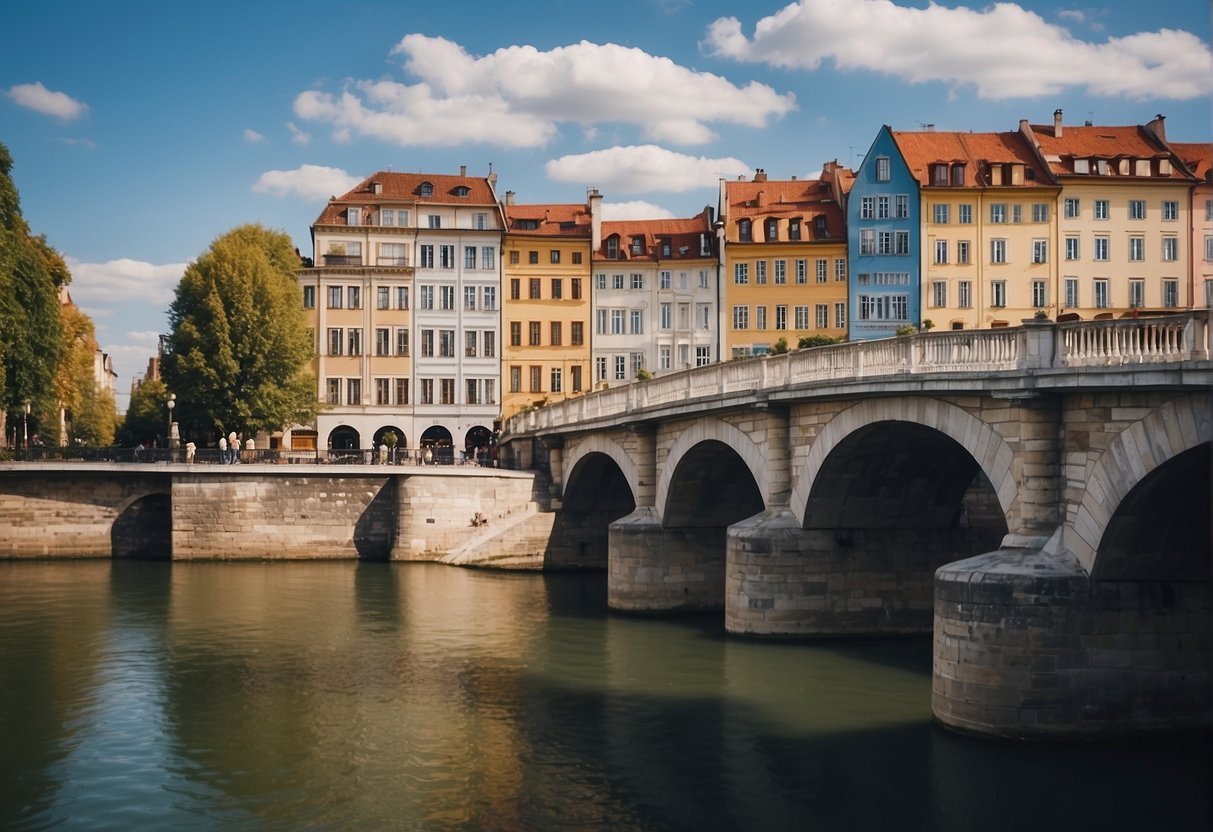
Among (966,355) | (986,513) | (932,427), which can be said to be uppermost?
(966,355)

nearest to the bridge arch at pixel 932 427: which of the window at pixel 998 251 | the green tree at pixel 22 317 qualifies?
the green tree at pixel 22 317

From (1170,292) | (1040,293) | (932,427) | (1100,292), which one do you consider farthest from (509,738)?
(1170,292)

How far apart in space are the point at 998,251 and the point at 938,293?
3664 millimetres

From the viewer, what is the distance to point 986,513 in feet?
115

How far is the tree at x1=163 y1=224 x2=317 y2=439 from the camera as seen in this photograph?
6331cm

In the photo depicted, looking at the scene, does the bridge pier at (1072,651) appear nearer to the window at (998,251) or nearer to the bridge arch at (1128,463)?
the bridge arch at (1128,463)

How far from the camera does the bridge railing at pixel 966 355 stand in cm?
1912

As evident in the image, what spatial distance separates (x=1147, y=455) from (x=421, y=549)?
3658 centimetres

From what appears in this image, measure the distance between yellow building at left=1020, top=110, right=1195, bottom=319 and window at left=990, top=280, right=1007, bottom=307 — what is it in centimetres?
265

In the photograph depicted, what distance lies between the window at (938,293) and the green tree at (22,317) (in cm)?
4308

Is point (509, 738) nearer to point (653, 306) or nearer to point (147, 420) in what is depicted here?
Answer: point (653, 306)

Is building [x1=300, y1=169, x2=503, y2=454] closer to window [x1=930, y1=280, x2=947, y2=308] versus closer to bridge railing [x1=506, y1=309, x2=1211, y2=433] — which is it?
window [x1=930, y1=280, x2=947, y2=308]

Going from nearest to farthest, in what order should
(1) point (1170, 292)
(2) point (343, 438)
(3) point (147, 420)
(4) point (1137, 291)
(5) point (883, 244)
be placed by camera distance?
(1) point (1170, 292), (4) point (1137, 291), (5) point (883, 244), (2) point (343, 438), (3) point (147, 420)

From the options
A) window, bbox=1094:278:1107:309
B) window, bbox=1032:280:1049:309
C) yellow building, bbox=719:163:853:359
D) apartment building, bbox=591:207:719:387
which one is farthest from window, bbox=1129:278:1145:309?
apartment building, bbox=591:207:719:387
